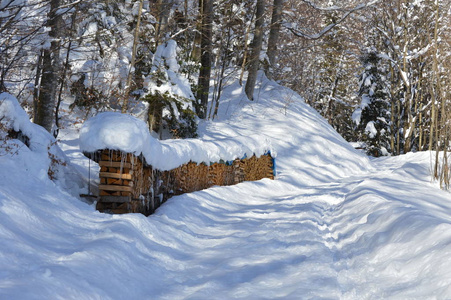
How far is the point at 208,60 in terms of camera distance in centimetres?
1530

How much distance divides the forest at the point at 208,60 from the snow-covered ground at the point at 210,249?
2.08 meters

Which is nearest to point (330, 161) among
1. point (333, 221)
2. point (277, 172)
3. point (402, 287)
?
point (277, 172)

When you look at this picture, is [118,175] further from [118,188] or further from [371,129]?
[371,129]

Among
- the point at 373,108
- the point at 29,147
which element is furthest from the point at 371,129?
the point at 29,147

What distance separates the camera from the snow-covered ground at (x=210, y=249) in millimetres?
3287

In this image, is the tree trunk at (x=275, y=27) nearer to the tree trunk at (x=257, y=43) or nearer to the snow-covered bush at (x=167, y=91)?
the tree trunk at (x=257, y=43)

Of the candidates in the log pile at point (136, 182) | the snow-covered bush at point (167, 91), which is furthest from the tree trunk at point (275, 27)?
the log pile at point (136, 182)

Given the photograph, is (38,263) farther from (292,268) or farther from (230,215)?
(230,215)

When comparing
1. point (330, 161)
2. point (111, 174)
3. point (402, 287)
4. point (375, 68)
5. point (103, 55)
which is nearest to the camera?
point (402, 287)

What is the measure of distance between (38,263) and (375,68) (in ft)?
93.3

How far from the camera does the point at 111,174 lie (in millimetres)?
6090

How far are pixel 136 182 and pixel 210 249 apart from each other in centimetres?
198

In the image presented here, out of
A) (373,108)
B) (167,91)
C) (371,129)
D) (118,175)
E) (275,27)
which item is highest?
(275,27)

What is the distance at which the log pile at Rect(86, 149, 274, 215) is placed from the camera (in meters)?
6.07
